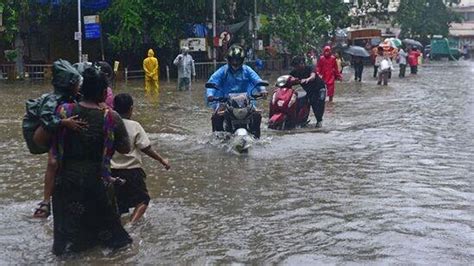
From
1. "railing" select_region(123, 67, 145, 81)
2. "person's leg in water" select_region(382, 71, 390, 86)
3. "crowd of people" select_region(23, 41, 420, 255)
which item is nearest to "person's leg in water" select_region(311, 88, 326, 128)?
"crowd of people" select_region(23, 41, 420, 255)

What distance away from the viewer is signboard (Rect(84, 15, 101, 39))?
30.7 m

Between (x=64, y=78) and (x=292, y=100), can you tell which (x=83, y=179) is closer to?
(x=64, y=78)

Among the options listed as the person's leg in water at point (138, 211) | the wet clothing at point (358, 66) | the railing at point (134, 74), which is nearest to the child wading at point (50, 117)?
the person's leg in water at point (138, 211)

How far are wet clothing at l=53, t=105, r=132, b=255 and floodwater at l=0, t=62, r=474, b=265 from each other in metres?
0.26

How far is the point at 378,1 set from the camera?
157 feet

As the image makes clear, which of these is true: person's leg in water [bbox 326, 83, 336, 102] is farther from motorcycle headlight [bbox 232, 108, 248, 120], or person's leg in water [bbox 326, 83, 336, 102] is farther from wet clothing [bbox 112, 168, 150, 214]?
wet clothing [bbox 112, 168, 150, 214]

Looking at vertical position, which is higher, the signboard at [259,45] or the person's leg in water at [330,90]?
the signboard at [259,45]

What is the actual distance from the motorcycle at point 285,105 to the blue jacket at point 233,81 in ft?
7.49

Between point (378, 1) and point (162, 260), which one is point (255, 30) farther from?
point (162, 260)

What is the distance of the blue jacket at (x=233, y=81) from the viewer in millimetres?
10422

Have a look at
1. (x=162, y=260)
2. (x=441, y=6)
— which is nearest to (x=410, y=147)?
(x=162, y=260)

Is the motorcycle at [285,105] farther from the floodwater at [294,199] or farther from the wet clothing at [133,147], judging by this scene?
the wet clothing at [133,147]

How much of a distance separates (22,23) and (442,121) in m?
23.5

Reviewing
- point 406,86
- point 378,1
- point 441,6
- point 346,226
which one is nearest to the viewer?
point 346,226
